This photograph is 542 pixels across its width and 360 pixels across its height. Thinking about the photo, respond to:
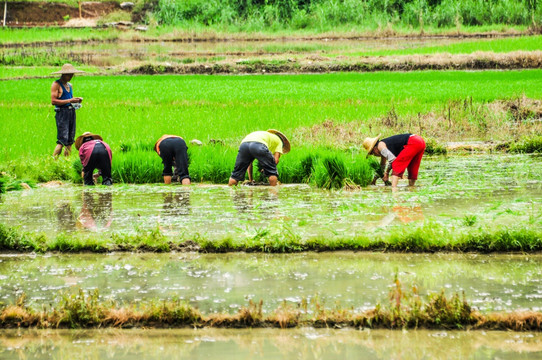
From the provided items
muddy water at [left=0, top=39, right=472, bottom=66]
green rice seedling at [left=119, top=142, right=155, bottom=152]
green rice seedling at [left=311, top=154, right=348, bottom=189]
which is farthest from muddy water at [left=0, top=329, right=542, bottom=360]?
muddy water at [left=0, top=39, right=472, bottom=66]

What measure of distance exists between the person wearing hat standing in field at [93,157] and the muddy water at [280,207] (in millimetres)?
234

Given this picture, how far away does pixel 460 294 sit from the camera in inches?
163

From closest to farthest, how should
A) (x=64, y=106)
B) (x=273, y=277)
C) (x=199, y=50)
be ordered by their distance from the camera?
(x=273, y=277), (x=64, y=106), (x=199, y=50)

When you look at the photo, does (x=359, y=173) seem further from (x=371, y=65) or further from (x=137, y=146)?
(x=371, y=65)

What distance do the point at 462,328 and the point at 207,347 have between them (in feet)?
4.29

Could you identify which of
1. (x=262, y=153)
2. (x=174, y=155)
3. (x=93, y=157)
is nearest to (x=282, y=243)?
(x=262, y=153)

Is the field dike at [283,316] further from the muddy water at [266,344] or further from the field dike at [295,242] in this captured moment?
the field dike at [295,242]

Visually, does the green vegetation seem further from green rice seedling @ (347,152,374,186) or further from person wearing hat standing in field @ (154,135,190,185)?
person wearing hat standing in field @ (154,135,190,185)

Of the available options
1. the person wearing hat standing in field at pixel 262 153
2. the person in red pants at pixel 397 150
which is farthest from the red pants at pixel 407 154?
the person wearing hat standing in field at pixel 262 153

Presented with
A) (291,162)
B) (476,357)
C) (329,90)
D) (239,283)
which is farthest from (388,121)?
(476,357)

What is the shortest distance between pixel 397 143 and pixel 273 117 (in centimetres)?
543

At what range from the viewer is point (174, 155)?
27.3ft

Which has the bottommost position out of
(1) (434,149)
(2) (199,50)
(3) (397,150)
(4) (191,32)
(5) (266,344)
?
(5) (266,344)

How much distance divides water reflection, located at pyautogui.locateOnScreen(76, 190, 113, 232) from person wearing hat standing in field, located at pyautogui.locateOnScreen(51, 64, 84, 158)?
6.83ft
